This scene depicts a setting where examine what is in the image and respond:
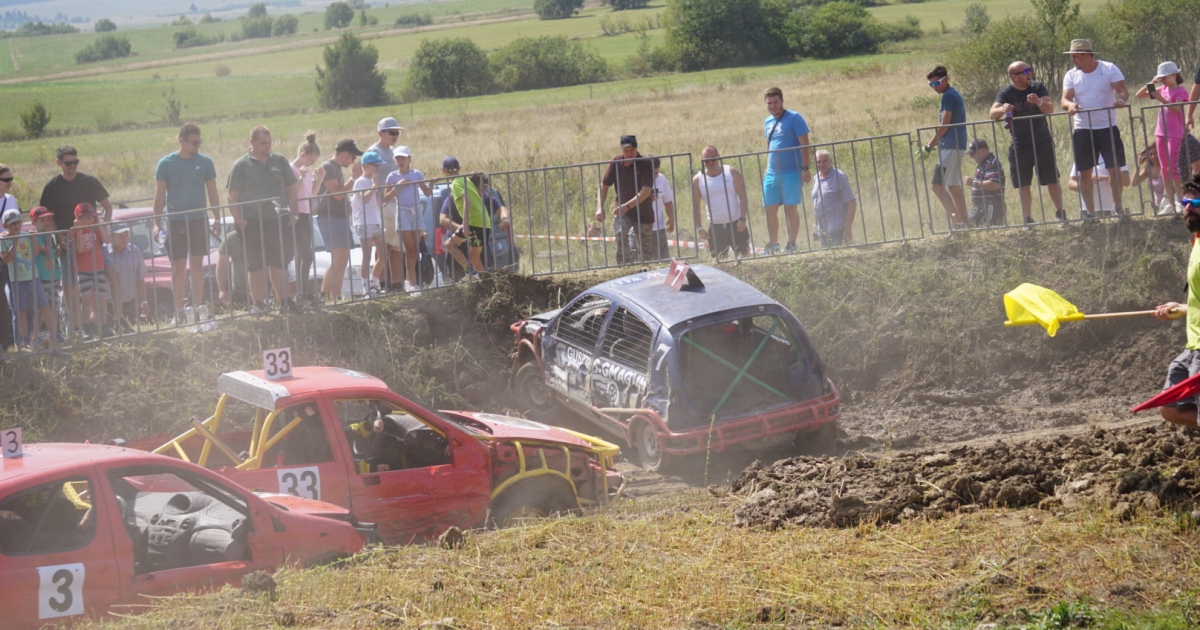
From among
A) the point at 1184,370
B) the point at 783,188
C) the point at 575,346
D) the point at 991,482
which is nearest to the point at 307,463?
the point at 575,346

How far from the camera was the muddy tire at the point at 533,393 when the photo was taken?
12.0 m

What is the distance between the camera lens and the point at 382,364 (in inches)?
480

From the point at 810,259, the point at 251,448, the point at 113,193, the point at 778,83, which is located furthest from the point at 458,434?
the point at 778,83

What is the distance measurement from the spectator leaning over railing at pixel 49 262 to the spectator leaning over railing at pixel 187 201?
1.05 meters

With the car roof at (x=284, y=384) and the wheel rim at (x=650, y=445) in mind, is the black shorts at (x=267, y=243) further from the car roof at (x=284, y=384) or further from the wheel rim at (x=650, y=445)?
the wheel rim at (x=650, y=445)

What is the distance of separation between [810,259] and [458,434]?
20.5ft

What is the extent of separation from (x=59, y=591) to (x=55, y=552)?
0.71 feet

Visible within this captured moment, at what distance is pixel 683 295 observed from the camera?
1048 centimetres

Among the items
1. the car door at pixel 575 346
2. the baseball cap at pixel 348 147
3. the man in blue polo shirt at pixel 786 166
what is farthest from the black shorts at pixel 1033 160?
the baseball cap at pixel 348 147

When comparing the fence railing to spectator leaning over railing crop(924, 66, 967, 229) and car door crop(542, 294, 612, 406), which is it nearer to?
spectator leaning over railing crop(924, 66, 967, 229)

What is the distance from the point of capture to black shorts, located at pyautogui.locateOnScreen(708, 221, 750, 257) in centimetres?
1366

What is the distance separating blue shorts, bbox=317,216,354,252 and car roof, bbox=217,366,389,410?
3725mm

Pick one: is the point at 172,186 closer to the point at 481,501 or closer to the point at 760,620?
the point at 481,501

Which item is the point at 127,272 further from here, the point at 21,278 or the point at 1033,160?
the point at 1033,160
